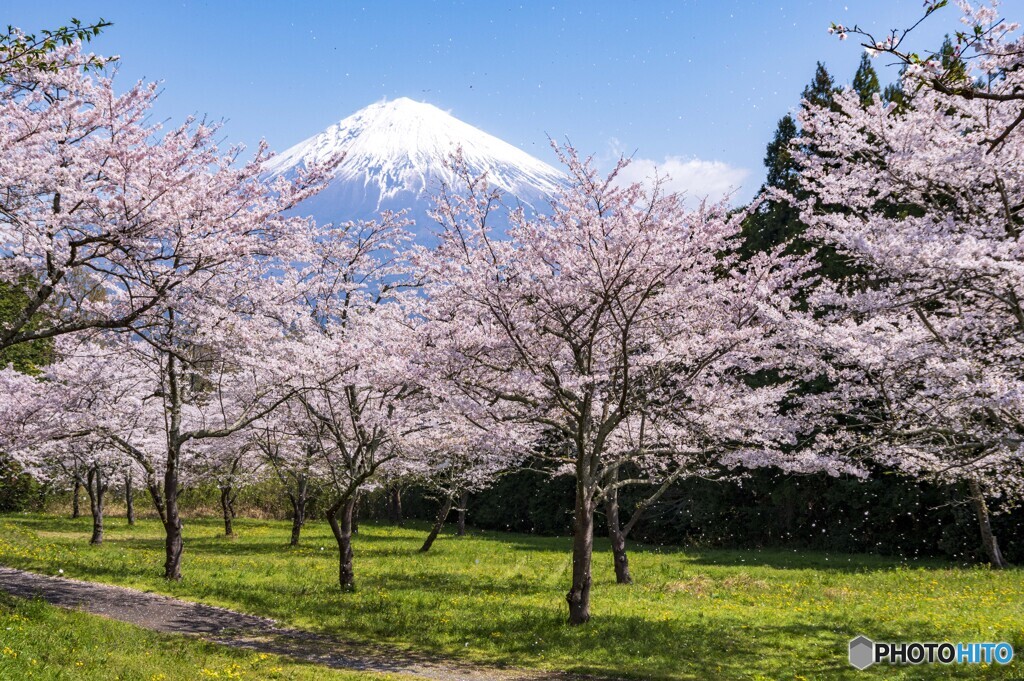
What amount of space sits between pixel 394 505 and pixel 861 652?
32989mm

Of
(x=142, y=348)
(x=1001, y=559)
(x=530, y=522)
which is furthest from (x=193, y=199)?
(x=530, y=522)

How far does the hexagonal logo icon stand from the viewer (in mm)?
9804

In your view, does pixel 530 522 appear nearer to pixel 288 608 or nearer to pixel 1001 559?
pixel 1001 559

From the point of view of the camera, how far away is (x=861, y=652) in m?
10.3

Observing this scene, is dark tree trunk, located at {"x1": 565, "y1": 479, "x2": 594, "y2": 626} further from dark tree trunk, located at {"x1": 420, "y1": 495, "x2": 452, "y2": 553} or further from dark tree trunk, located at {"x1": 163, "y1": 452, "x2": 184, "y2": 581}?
dark tree trunk, located at {"x1": 420, "y1": 495, "x2": 452, "y2": 553}

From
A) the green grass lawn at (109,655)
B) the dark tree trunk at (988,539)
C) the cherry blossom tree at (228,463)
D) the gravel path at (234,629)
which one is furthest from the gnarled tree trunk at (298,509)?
the dark tree trunk at (988,539)

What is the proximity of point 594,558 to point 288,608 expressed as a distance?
1197 cm

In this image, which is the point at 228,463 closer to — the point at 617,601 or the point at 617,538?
the point at 617,538

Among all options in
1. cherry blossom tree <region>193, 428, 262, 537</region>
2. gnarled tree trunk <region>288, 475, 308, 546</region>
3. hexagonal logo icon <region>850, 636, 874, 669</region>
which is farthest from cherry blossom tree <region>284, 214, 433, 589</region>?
cherry blossom tree <region>193, 428, 262, 537</region>

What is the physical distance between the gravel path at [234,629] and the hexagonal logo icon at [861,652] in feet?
12.5

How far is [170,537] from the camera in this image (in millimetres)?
16391

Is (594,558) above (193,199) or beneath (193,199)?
beneath

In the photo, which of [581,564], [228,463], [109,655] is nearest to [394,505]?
[228,463]

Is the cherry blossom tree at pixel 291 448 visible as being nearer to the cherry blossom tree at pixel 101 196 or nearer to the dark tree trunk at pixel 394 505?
the cherry blossom tree at pixel 101 196
